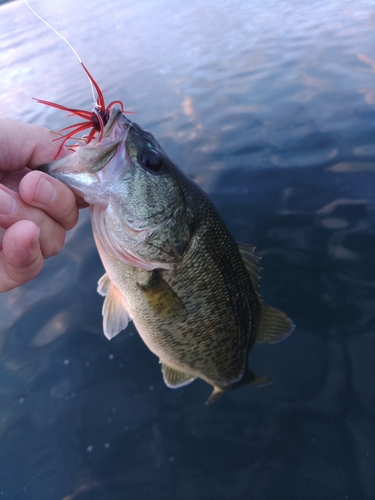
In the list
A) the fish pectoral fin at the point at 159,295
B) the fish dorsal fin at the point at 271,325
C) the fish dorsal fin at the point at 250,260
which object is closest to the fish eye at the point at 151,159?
the fish pectoral fin at the point at 159,295

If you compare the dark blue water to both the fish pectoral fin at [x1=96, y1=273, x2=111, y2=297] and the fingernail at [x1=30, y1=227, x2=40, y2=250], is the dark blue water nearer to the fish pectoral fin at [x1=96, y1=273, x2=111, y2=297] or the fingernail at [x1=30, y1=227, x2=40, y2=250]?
the fish pectoral fin at [x1=96, y1=273, x2=111, y2=297]

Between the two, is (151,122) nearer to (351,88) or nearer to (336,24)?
(351,88)

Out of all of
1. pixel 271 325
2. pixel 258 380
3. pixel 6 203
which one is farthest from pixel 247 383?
pixel 6 203

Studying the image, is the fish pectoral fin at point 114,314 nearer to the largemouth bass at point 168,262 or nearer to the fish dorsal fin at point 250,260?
the largemouth bass at point 168,262

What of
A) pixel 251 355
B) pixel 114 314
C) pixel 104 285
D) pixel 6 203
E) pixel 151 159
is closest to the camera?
pixel 6 203

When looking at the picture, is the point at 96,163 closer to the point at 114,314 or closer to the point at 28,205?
the point at 28,205
